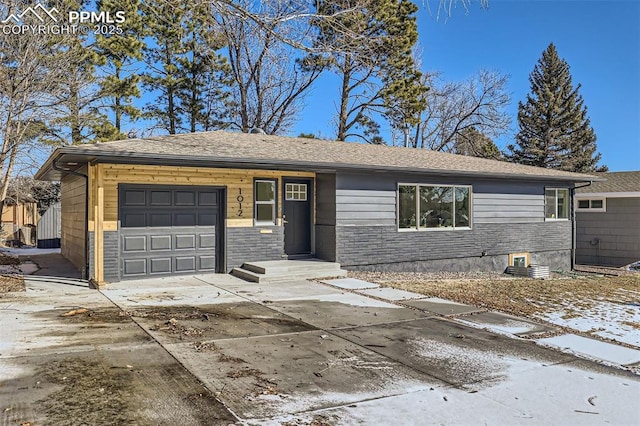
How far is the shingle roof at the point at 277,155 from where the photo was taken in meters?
8.91

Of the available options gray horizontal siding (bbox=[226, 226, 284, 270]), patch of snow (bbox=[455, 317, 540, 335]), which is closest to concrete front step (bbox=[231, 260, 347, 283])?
gray horizontal siding (bbox=[226, 226, 284, 270])

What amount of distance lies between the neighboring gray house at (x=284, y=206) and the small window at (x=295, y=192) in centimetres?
3

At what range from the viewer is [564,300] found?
8.32 metres

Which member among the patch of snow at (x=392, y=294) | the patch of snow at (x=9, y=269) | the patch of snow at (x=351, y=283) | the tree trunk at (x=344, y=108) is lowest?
the patch of snow at (x=392, y=294)

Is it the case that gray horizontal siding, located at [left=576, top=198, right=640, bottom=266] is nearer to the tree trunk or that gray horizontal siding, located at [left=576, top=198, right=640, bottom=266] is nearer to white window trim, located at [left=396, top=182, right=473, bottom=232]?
white window trim, located at [left=396, top=182, right=473, bottom=232]

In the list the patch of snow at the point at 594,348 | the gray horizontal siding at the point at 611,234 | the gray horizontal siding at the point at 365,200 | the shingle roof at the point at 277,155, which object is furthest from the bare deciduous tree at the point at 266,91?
the patch of snow at the point at 594,348

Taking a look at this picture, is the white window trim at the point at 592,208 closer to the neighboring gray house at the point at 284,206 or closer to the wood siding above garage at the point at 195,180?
the neighboring gray house at the point at 284,206

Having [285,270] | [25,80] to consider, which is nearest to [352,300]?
[285,270]

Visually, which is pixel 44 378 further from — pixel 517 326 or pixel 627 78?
pixel 627 78

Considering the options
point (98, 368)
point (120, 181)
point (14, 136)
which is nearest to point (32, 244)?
point (14, 136)

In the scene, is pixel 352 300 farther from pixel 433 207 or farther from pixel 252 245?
pixel 433 207

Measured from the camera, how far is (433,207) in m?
12.7

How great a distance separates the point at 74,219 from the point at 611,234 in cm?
1777

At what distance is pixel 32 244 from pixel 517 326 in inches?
889
